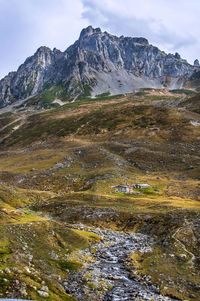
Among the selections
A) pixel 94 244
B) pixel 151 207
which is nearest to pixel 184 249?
pixel 94 244

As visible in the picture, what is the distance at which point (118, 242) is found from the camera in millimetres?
32562

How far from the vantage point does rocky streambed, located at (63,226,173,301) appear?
18.8 meters

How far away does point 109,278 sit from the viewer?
2162 centimetres

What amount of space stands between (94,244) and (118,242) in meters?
3.66

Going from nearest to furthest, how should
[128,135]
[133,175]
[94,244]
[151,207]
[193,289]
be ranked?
[193,289] → [94,244] → [151,207] → [133,175] → [128,135]

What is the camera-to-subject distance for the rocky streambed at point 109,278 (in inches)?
739

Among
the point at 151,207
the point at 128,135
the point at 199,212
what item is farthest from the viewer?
the point at 128,135

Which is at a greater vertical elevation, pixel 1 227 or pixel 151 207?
pixel 1 227

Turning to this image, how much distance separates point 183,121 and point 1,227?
124 m

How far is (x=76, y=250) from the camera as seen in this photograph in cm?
2773

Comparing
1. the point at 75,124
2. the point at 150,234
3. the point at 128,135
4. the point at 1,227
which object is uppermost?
the point at 75,124

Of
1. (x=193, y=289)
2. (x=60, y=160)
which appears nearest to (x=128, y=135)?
(x=60, y=160)

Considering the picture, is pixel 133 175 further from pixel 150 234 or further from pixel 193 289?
pixel 193 289

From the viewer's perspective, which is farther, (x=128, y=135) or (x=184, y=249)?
(x=128, y=135)
